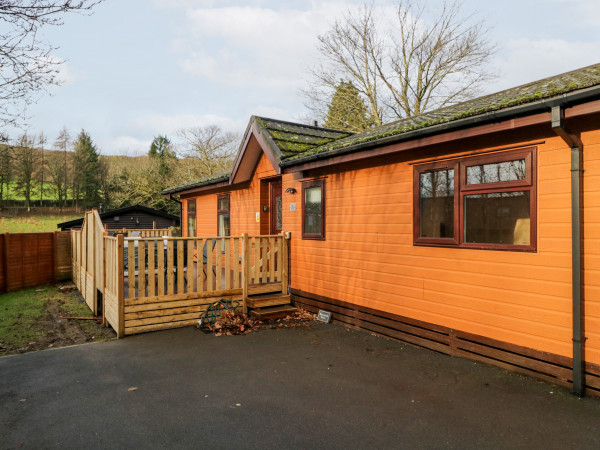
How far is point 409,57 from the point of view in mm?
18859

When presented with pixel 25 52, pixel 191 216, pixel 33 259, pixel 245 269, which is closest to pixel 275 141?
pixel 245 269

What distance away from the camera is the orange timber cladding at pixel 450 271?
3.64 m

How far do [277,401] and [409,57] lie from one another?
19.4m

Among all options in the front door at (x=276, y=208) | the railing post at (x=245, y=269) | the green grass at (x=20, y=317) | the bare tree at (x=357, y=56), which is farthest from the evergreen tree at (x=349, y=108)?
the green grass at (x=20, y=317)

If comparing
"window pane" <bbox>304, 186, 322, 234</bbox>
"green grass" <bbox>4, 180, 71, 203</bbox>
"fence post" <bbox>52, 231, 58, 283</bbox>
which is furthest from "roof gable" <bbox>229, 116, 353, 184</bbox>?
"green grass" <bbox>4, 180, 71, 203</bbox>

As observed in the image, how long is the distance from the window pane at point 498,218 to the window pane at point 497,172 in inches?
6.8

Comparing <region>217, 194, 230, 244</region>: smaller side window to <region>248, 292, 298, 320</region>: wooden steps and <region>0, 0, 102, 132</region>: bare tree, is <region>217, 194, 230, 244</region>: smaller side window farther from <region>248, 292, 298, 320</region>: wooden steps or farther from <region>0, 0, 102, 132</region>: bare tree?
<region>0, 0, 102, 132</region>: bare tree

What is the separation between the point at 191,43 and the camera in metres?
11.9

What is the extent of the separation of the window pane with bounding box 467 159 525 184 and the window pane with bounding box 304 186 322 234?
3.06 m

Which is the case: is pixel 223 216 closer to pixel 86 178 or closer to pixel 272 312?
pixel 272 312

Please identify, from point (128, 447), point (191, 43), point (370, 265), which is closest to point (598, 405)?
point (370, 265)

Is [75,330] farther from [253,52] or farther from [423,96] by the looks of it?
[423,96]

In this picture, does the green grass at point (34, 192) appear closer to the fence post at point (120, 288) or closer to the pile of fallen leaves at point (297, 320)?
the fence post at point (120, 288)

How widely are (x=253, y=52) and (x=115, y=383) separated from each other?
52.7 feet
